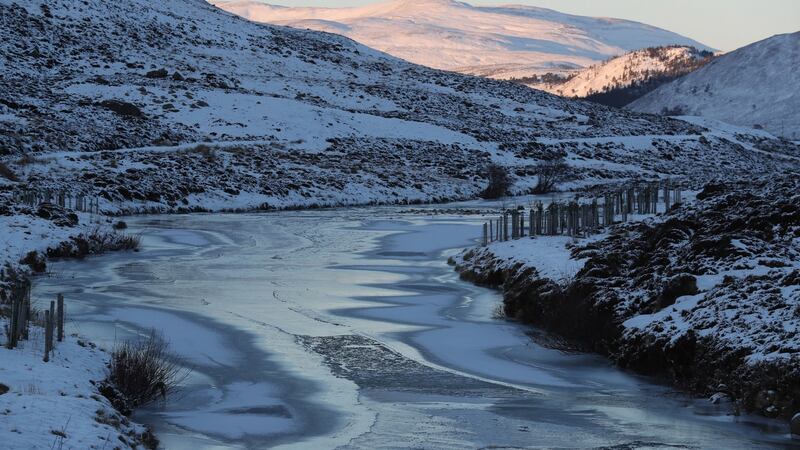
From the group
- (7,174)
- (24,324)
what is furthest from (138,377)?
(7,174)

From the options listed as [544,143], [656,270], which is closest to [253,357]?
[656,270]

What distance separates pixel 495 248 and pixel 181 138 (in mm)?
41653

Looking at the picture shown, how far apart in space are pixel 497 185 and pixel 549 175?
662cm

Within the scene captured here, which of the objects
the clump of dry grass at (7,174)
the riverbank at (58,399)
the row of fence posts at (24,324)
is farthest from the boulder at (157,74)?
the row of fence posts at (24,324)

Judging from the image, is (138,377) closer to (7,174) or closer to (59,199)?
(59,199)

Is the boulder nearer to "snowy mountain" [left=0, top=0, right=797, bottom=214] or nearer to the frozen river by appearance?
"snowy mountain" [left=0, top=0, right=797, bottom=214]

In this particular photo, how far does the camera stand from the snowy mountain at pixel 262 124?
53.5 meters

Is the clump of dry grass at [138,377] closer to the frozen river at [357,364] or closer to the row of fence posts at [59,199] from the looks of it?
the frozen river at [357,364]

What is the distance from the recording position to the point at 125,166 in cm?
5175

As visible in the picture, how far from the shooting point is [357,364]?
672 inches

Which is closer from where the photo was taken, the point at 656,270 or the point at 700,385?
the point at 700,385

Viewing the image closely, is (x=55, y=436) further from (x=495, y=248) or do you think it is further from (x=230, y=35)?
(x=230, y=35)

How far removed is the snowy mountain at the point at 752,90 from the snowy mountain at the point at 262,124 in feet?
176

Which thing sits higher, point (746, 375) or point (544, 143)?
point (544, 143)
